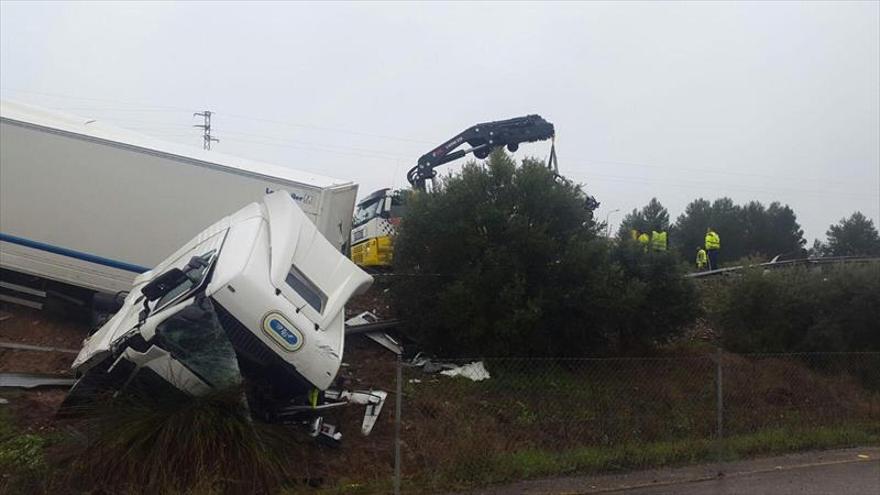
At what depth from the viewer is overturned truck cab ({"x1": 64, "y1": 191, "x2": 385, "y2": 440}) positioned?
7.08 m

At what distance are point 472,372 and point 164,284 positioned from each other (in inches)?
194

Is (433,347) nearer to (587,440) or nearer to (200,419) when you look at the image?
(587,440)

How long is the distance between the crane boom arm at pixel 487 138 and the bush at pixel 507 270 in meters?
5.55

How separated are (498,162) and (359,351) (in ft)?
12.1

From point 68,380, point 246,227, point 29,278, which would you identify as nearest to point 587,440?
point 246,227

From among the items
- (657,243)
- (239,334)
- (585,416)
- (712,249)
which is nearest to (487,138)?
(657,243)

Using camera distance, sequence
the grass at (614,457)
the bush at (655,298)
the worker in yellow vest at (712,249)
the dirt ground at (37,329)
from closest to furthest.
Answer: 1. the grass at (614,457)
2. the dirt ground at (37,329)
3. the bush at (655,298)
4. the worker in yellow vest at (712,249)

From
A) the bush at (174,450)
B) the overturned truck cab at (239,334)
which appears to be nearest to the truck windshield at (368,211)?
the overturned truck cab at (239,334)

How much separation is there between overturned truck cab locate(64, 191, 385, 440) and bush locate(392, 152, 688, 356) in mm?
3937

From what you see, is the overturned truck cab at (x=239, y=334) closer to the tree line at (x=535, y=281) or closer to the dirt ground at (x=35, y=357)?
the dirt ground at (x=35, y=357)

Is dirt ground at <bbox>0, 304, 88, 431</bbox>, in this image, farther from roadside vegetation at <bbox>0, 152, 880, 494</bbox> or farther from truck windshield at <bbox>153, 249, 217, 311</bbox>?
truck windshield at <bbox>153, 249, 217, 311</bbox>

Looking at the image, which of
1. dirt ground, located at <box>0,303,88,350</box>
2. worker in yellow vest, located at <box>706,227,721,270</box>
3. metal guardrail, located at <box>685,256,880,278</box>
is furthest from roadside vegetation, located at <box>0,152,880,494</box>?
worker in yellow vest, located at <box>706,227,721,270</box>

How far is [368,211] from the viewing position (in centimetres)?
1952

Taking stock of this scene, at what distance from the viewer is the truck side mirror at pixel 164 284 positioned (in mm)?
7770
